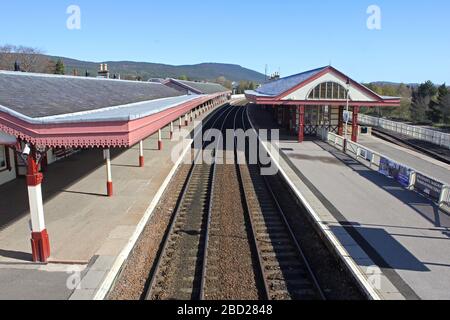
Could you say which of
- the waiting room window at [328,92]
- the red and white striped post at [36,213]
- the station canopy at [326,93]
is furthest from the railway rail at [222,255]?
the waiting room window at [328,92]

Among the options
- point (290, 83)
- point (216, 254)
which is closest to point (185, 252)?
point (216, 254)

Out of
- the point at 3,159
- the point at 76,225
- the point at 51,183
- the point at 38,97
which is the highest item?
the point at 38,97

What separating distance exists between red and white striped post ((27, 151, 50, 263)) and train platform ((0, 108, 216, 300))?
270 mm

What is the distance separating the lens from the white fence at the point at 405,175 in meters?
14.4

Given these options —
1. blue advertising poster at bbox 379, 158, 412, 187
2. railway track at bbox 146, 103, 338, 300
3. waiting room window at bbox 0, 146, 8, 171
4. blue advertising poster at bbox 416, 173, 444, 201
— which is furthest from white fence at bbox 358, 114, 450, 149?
waiting room window at bbox 0, 146, 8, 171

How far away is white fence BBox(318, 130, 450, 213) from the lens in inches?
566

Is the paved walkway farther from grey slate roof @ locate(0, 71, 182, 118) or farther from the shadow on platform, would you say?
the shadow on platform

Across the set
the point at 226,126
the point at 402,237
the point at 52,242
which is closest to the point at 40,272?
the point at 52,242

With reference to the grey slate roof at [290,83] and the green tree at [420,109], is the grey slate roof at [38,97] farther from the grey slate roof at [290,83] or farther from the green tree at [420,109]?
the green tree at [420,109]

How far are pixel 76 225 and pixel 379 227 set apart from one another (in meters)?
9.40

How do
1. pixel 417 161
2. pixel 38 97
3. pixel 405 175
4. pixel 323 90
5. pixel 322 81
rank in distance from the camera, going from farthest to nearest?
pixel 323 90, pixel 322 81, pixel 417 161, pixel 405 175, pixel 38 97

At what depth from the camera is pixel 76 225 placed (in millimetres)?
12305

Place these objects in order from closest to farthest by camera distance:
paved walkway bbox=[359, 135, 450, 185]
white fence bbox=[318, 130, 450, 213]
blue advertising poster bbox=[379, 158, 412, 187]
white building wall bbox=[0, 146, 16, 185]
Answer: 1. white fence bbox=[318, 130, 450, 213]
2. white building wall bbox=[0, 146, 16, 185]
3. blue advertising poster bbox=[379, 158, 412, 187]
4. paved walkway bbox=[359, 135, 450, 185]

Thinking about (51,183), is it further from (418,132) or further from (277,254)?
(418,132)
